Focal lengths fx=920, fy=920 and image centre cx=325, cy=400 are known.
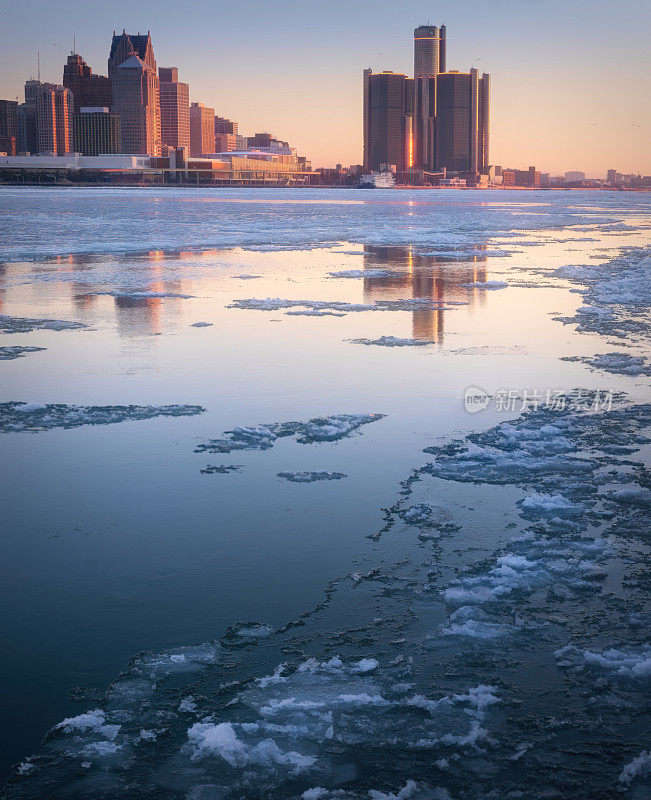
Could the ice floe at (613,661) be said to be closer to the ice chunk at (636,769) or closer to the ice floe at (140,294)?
the ice chunk at (636,769)

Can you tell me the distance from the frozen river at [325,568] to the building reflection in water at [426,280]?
189 cm

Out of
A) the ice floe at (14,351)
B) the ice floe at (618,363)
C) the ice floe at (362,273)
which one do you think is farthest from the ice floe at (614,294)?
the ice floe at (14,351)

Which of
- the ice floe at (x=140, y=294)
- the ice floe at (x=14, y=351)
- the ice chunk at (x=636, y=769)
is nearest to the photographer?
the ice chunk at (x=636, y=769)

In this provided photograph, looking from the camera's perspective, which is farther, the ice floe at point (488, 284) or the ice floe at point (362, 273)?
the ice floe at point (362, 273)

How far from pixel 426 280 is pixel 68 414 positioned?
43.6ft

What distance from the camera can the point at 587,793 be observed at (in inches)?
140

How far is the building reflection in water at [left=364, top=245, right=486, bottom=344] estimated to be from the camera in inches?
600

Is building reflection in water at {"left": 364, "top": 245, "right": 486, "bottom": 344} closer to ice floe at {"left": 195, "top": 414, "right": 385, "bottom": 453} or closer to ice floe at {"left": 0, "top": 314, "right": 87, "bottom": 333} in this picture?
ice floe at {"left": 195, "top": 414, "right": 385, "bottom": 453}

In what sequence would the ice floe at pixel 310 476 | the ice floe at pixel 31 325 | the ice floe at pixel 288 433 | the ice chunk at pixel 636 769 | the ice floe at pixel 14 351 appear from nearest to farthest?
the ice chunk at pixel 636 769 < the ice floe at pixel 310 476 < the ice floe at pixel 288 433 < the ice floe at pixel 14 351 < the ice floe at pixel 31 325

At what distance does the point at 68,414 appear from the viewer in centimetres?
890

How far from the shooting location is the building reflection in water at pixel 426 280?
1523 centimetres

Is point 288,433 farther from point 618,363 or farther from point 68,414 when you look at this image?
point 618,363

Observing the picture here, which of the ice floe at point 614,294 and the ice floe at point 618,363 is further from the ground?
the ice floe at point 614,294

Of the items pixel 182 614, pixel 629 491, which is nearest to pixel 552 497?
pixel 629 491
